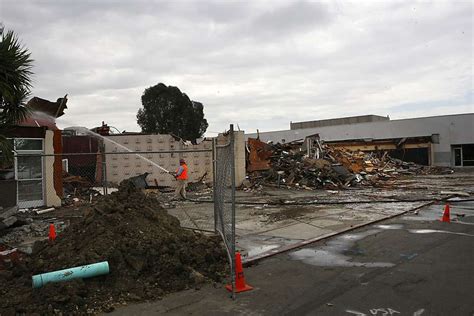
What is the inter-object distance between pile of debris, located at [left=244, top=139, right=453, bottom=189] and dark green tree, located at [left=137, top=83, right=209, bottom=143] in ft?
74.2

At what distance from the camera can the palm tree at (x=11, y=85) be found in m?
7.25

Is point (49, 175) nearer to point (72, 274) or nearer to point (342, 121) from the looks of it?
point (72, 274)

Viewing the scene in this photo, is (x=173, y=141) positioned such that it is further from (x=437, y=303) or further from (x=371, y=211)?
(x=437, y=303)

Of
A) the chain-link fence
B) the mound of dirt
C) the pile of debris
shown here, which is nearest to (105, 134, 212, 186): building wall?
the pile of debris

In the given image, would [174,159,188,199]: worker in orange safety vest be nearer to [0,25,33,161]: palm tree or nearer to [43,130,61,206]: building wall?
[43,130,61,206]: building wall

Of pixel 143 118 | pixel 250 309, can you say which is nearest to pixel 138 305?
pixel 250 309

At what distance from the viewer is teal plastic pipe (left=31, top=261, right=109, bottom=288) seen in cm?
532

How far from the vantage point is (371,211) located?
1286cm

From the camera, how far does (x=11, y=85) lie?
24.6 ft

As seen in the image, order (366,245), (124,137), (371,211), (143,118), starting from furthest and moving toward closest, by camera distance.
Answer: (143,118), (124,137), (371,211), (366,245)

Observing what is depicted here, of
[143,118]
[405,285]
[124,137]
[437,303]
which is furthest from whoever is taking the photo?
[143,118]

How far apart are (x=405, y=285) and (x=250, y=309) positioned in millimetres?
2312

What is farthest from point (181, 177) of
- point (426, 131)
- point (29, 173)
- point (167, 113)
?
point (167, 113)

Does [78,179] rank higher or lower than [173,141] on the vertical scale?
lower
